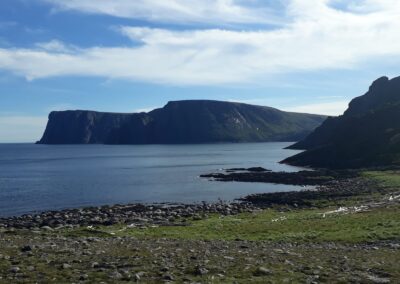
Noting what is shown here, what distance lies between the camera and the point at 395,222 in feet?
132

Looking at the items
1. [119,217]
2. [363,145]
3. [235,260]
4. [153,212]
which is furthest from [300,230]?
[363,145]

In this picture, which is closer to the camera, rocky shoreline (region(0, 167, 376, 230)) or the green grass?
the green grass

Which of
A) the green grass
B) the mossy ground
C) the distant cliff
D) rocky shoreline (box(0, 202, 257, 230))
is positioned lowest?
rocky shoreline (box(0, 202, 257, 230))

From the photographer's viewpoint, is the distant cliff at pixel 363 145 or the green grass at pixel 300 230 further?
the distant cliff at pixel 363 145

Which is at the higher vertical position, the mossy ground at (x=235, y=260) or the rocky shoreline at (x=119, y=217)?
the mossy ground at (x=235, y=260)

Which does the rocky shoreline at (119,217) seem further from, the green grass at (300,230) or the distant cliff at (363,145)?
the distant cliff at (363,145)

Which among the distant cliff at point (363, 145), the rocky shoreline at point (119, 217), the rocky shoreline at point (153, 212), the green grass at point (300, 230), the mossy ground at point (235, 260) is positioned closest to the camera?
the mossy ground at point (235, 260)

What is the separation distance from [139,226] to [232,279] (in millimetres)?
35627

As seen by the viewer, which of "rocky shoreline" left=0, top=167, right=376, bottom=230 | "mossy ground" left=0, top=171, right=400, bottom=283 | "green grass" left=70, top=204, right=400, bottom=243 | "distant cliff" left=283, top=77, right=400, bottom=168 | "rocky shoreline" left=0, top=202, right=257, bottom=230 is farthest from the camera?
"distant cliff" left=283, top=77, right=400, bottom=168

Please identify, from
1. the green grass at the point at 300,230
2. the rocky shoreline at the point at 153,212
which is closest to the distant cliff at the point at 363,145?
the rocky shoreline at the point at 153,212

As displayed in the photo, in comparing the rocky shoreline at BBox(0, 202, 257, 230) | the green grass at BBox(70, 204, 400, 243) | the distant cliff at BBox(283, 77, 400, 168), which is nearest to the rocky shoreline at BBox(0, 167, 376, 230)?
the rocky shoreline at BBox(0, 202, 257, 230)

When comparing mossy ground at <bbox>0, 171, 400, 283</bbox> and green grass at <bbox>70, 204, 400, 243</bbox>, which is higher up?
mossy ground at <bbox>0, 171, 400, 283</bbox>

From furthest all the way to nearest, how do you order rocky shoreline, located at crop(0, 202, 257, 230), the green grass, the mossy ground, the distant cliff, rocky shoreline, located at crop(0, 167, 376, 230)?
1. the distant cliff
2. rocky shoreline, located at crop(0, 167, 376, 230)
3. rocky shoreline, located at crop(0, 202, 257, 230)
4. the green grass
5. the mossy ground

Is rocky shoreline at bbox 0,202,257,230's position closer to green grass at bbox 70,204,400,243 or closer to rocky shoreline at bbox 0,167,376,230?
rocky shoreline at bbox 0,167,376,230
